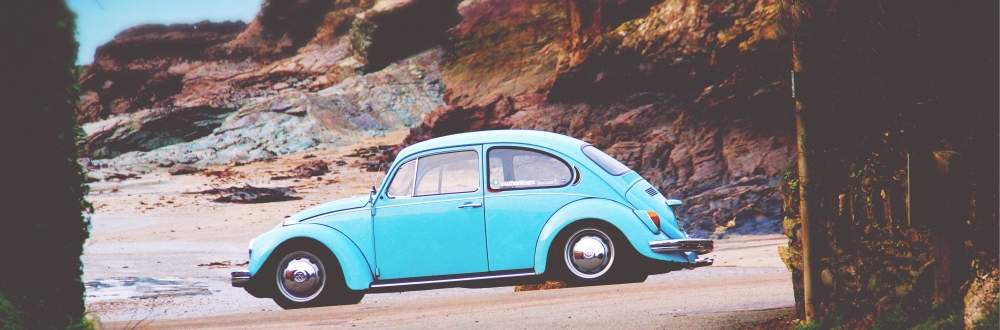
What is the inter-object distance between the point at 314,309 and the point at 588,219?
564 cm

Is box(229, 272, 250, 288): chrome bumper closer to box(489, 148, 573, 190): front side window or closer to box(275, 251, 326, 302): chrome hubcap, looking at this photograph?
box(275, 251, 326, 302): chrome hubcap

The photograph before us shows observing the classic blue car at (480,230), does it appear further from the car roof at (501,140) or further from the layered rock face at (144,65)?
the layered rock face at (144,65)

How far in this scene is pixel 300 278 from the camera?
9.55 m

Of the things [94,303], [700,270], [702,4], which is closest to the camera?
[94,303]

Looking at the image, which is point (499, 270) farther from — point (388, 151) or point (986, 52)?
point (388, 151)

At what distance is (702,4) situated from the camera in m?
23.0

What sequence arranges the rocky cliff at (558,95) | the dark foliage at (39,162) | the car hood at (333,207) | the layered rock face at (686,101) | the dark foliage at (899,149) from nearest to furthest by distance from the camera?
the dark foliage at (39,162)
the dark foliage at (899,149)
the car hood at (333,207)
the layered rock face at (686,101)
the rocky cliff at (558,95)

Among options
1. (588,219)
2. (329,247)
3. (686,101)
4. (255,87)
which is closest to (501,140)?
(588,219)

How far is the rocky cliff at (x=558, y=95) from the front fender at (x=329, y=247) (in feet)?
5.96

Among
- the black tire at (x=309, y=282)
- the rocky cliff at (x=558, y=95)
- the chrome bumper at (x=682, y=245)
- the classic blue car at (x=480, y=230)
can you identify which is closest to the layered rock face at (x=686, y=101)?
the rocky cliff at (x=558, y=95)

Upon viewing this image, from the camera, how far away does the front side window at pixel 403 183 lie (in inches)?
380

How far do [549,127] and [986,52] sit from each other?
1598 centimetres

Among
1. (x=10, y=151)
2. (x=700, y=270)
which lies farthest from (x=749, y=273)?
(x=10, y=151)

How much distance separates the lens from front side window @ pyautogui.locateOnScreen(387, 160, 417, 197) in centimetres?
965
